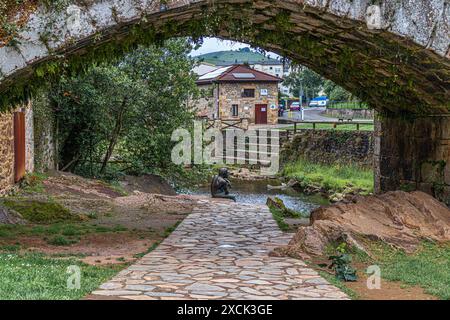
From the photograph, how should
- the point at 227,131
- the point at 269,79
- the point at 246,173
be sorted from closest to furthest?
the point at 246,173, the point at 227,131, the point at 269,79

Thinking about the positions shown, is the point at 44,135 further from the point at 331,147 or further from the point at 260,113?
the point at 260,113

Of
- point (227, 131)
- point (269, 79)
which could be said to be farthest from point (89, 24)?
point (269, 79)

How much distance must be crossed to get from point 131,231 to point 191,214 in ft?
8.36

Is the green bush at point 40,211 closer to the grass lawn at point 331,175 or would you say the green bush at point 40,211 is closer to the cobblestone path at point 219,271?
the cobblestone path at point 219,271

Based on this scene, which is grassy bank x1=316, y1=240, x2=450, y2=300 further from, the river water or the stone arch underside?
the river water

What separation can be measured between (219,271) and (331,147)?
26481 mm

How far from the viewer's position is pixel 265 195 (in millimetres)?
24750

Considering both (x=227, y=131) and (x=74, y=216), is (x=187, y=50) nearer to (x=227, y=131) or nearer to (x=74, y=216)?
(x=74, y=216)

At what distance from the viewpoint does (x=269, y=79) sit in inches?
1818

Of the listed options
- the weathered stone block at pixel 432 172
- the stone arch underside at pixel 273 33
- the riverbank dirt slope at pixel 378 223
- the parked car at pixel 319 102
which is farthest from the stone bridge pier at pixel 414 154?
the parked car at pixel 319 102

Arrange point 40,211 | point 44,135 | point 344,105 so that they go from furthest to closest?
1. point 344,105
2. point 44,135
3. point 40,211

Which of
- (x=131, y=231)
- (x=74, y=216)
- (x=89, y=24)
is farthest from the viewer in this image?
(x=74, y=216)

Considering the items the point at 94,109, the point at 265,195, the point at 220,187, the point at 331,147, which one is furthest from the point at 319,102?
the point at 220,187

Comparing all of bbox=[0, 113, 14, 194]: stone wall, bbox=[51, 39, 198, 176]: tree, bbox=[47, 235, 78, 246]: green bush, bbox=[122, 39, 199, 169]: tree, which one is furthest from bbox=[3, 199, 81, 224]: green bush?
bbox=[122, 39, 199, 169]: tree
